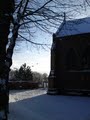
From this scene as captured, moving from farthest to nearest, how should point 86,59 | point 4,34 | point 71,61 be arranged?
point 71,61, point 86,59, point 4,34

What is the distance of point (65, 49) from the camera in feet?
107

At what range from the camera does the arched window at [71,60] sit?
3177 centimetres

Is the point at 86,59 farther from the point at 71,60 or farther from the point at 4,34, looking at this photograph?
the point at 4,34

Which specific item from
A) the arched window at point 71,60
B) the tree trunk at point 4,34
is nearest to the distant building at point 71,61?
the arched window at point 71,60

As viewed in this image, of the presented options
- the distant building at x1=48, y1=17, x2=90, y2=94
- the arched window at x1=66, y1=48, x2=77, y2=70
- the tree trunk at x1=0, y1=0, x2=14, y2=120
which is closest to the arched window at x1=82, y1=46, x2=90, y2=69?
the distant building at x1=48, y1=17, x2=90, y2=94

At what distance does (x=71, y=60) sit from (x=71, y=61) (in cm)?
10

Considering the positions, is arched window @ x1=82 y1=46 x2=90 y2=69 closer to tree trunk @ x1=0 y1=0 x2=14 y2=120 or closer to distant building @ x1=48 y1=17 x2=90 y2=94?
distant building @ x1=48 y1=17 x2=90 y2=94

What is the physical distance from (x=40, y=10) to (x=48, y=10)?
14.1 inches

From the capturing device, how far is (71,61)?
3203 centimetres

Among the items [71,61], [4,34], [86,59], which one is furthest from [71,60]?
[4,34]

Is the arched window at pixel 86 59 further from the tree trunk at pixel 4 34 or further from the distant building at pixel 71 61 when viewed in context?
the tree trunk at pixel 4 34

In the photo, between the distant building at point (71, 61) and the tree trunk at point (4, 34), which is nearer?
the tree trunk at point (4, 34)

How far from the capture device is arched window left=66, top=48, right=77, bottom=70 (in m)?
31.8

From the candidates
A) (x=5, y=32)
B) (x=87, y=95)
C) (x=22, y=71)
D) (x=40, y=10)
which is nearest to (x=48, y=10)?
(x=40, y=10)
